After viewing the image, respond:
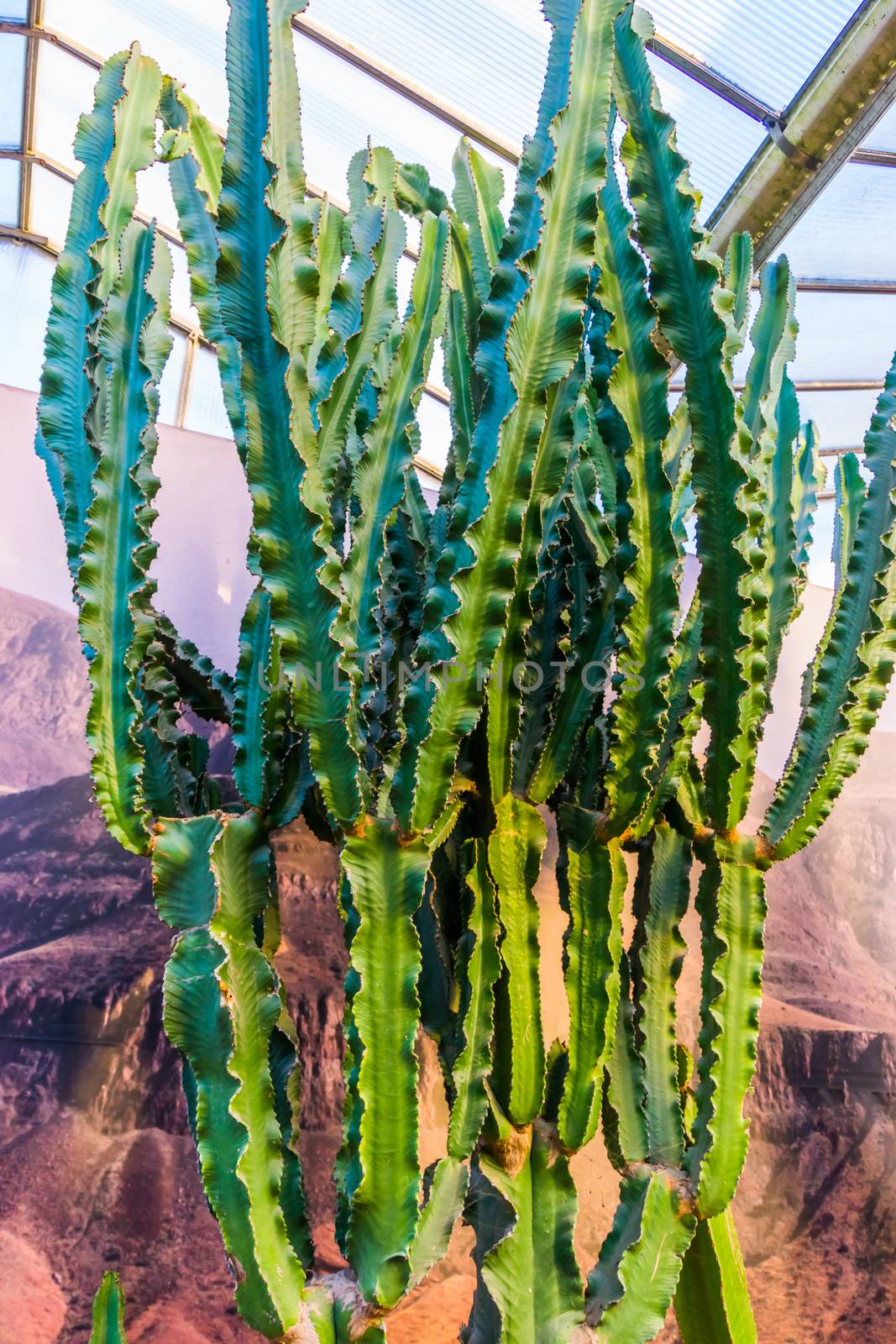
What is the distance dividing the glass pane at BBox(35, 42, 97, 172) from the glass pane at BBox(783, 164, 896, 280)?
1.64 meters

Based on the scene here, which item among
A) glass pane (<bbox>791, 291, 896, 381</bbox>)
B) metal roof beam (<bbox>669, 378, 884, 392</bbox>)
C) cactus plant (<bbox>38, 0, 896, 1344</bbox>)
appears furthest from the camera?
metal roof beam (<bbox>669, 378, 884, 392</bbox>)

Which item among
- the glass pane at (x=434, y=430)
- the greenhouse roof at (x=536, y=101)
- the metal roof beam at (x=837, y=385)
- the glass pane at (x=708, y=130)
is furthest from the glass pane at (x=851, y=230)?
the glass pane at (x=434, y=430)

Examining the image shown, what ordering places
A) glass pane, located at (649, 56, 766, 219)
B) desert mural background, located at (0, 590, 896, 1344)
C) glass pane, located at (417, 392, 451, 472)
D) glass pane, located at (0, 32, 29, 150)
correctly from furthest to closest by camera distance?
1. glass pane, located at (417, 392, 451, 472)
2. glass pane, located at (0, 32, 29, 150)
3. glass pane, located at (649, 56, 766, 219)
4. desert mural background, located at (0, 590, 896, 1344)

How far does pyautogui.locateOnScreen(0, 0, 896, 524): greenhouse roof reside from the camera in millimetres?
1787

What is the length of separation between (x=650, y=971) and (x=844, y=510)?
0.67 m

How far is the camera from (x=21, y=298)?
2.72m

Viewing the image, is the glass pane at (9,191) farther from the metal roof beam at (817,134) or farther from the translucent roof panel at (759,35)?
the metal roof beam at (817,134)

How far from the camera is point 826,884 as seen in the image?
82.9 inches

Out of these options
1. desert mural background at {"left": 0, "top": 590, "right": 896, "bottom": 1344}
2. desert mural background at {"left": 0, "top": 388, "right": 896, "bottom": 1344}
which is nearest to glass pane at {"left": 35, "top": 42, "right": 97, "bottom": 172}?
desert mural background at {"left": 0, "top": 388, "right": 896, "bottom": 1344}

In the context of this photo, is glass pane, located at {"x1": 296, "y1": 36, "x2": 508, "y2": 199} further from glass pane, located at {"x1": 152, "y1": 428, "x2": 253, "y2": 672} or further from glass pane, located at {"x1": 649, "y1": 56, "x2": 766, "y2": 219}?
glass pane, located at {"x1": 152, "y1": 428, "x2": 253, "y2": 672}

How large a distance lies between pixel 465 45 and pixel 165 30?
71 cm

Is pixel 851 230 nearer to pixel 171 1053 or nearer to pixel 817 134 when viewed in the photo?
pixel 817 134

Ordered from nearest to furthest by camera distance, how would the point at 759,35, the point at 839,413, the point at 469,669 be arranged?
the point at 469,669 → the point at 759,35 → the point at 839,413

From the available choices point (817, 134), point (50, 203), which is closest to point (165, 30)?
point (50, 203)
